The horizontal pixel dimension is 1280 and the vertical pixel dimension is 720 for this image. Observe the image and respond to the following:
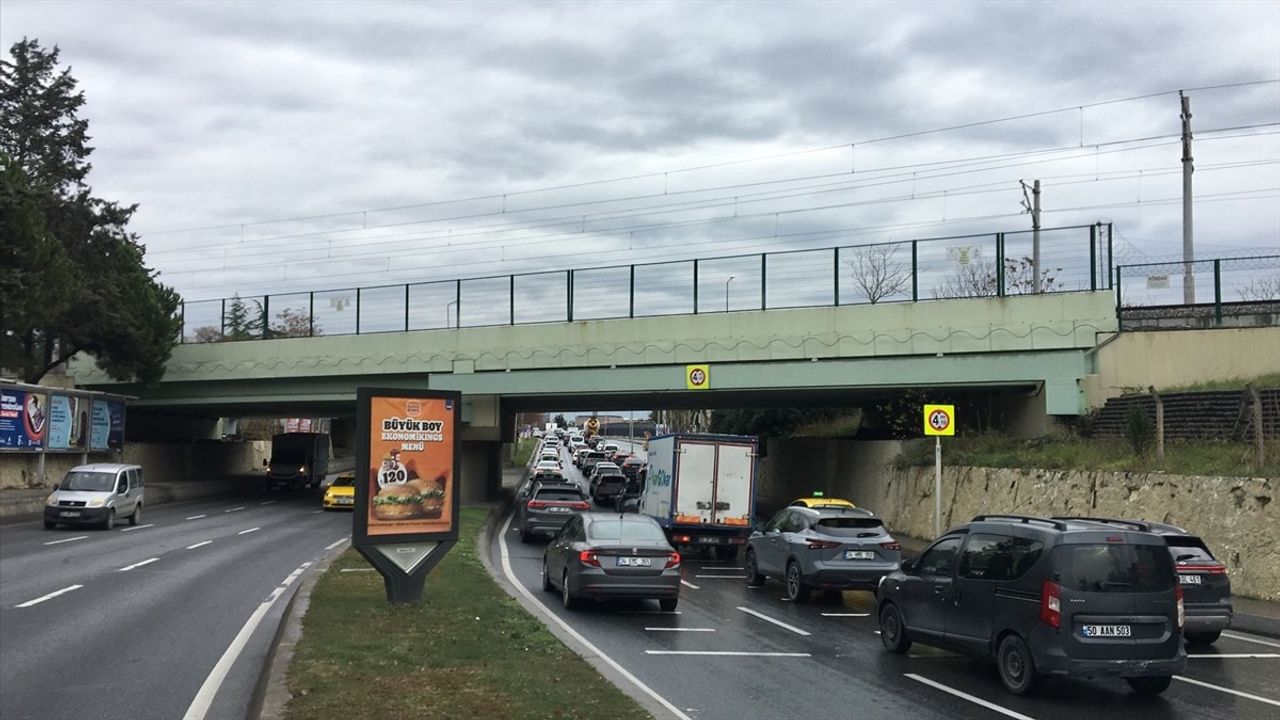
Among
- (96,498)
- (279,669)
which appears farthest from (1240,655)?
(96,498)

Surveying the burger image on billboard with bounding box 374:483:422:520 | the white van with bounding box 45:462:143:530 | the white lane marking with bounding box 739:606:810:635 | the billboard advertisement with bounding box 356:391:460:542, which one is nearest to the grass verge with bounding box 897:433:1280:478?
the white lane marking with bounding box 739:606:810:635

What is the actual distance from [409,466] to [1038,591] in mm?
8391

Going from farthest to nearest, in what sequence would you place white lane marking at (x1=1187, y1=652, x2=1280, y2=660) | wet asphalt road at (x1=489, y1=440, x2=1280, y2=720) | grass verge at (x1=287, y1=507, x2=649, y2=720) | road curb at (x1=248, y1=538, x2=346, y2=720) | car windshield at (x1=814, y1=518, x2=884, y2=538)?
car windshield at (x1=814, y1=518, x2=884, y2=538) → white lane marking at (x1=1187, y1=652, x2=1280, y2=660) → wet asphalt road at (x1=489, y1=440, x2=1280, y2=720) → grass verge at (x1=287, y1=507, x2=649, y2=720) → road curb at (x1=248, y1=538, x2=346, y2=720)

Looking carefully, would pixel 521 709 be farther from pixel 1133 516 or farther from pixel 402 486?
pixel 1133 516

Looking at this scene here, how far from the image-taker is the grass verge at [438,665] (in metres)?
8.39

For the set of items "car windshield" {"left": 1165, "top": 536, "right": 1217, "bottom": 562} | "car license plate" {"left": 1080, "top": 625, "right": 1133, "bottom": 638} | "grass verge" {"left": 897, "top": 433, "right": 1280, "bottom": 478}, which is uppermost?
"grass verge" {"left": 897, "top": 433, "right": 1280, "bottom": 478}

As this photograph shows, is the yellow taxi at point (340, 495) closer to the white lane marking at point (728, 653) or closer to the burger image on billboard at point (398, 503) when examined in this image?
the burger image on billboard at point (398, 503)

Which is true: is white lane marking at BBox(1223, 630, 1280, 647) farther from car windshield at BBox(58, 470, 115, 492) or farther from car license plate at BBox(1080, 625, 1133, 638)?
car windshield at BBox(58, 470, 115, 492)

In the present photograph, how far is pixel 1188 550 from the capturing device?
1369 centimetres

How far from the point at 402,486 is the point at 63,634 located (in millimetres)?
4379

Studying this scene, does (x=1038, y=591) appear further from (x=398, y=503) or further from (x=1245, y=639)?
(x=398, y=503)

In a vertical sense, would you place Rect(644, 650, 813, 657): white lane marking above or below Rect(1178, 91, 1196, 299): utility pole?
below

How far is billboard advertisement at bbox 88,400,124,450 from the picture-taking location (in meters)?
41.5

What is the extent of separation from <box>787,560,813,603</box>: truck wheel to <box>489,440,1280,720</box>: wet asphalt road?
700mm
